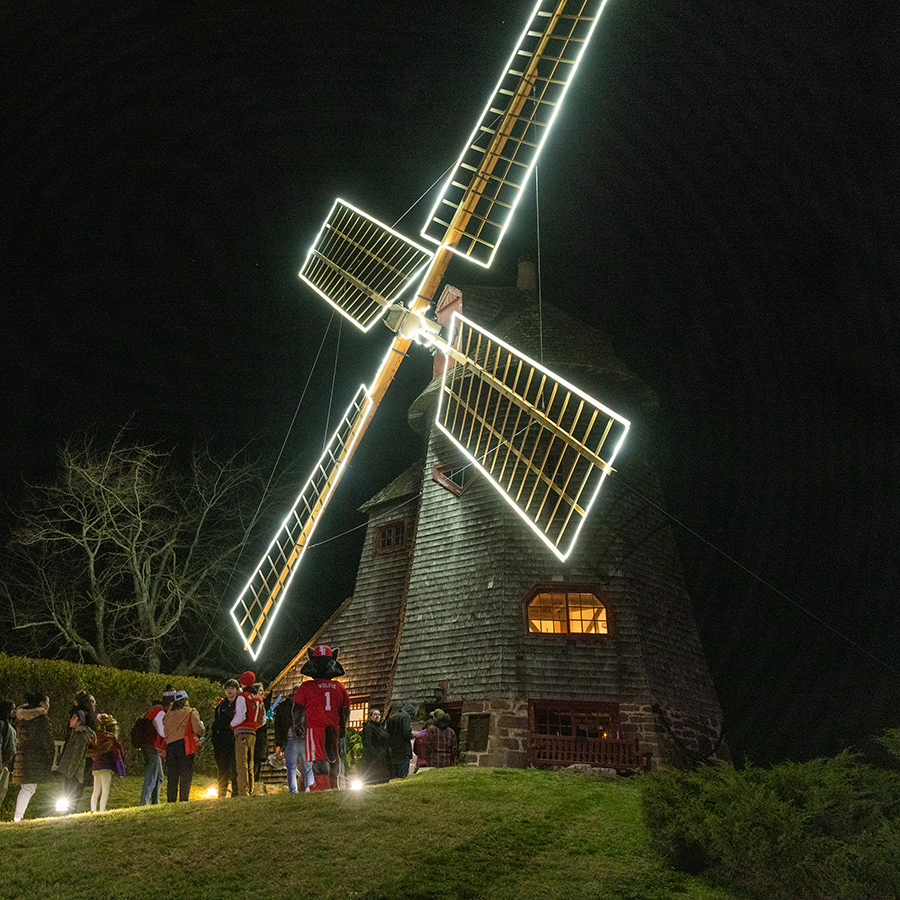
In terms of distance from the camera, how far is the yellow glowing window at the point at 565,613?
17.1 meters

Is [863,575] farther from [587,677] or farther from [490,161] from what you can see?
[490,161]

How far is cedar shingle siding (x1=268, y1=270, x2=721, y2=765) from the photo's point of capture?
52.6 feet

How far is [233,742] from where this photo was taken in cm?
1108

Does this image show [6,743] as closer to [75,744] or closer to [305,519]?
[75,744]

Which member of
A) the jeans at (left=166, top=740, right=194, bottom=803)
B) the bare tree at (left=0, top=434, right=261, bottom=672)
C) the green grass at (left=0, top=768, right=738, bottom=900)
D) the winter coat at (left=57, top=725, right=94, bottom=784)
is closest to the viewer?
the green grass at (left=0, top=768, right=738, bottom=900)

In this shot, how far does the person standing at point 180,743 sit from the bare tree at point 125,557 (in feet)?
46.7

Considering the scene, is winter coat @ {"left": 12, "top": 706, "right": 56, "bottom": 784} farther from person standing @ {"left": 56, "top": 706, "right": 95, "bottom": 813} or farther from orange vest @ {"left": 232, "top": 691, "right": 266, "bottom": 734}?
orange vest @ {"left": 232, "top": 691, "right": 266, "bottom": 734}

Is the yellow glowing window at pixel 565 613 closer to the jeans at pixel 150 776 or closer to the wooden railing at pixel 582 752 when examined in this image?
the wooden railing at pixel 582 752

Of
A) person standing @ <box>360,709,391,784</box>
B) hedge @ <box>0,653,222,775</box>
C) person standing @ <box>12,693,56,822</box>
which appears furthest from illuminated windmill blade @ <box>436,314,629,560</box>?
hedge @ <box>0,653,222,775</box>

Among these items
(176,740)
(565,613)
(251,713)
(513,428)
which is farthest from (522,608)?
(176,740)

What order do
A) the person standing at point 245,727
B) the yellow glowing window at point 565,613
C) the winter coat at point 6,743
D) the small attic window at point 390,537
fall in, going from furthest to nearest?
the small attic window at point 390,537
the yellow glowing window at point 565,613
the person standing at point 245,727
the winter coat at point 6,743

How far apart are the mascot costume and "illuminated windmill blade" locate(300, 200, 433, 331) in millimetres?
9967

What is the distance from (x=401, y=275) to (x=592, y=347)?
5.02 metres

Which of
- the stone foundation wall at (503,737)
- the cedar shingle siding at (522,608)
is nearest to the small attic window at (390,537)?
the cedar shingle siding at (522,608)
